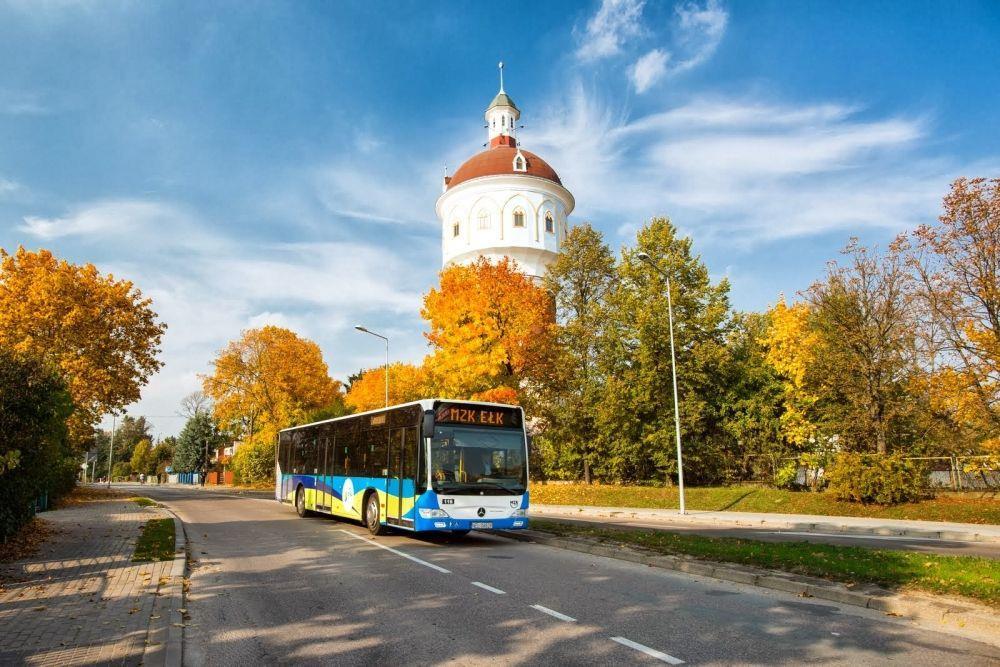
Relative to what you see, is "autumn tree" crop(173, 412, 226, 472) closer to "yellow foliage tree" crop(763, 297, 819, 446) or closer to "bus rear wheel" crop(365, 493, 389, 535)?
"yellow foliage tree" crop(763, 297, 819, 446)

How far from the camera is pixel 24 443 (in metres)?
10.5

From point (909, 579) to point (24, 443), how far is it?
1315 cm

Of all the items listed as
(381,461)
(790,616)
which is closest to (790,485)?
(381,461)

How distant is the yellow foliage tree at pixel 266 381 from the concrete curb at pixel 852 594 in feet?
139

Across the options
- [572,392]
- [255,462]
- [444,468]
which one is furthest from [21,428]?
[255,462]

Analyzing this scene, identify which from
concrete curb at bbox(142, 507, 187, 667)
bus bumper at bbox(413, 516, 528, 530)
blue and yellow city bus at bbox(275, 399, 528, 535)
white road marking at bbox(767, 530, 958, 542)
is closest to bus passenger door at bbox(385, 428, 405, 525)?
blue and yellow city bus at bbox(275, 399, 528, 535)

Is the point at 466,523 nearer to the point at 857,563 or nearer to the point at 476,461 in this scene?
the point at 476,461

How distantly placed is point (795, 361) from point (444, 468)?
21.2 metres

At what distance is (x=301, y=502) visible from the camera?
2134cm

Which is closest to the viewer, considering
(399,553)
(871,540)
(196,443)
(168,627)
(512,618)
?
(168,627)

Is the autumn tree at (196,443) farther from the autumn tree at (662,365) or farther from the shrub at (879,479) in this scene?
the shrub at (879,479)

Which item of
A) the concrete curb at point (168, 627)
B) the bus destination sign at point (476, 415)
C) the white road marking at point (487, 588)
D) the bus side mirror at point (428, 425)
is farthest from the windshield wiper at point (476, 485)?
the concrete curb at point (168, 627)

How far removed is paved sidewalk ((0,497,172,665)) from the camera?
5.75 metres

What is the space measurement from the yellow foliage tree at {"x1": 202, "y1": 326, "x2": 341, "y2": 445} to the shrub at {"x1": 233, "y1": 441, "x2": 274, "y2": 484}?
2.09 m
